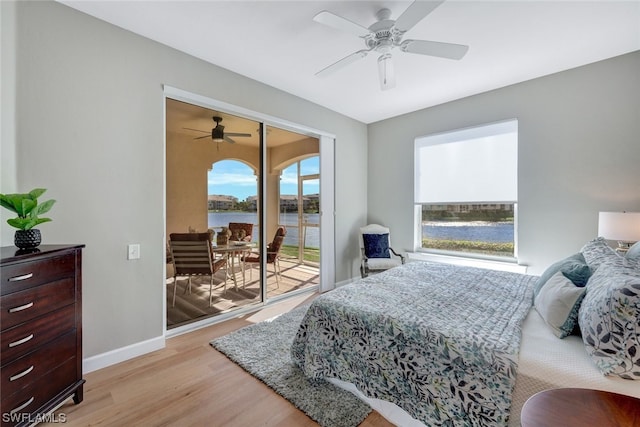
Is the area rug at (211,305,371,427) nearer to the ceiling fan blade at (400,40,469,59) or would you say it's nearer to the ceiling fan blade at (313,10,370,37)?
the ceiling fan blade at (313,10,370,37)

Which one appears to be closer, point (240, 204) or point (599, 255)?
point (599, 255)

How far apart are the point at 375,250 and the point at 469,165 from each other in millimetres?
1859

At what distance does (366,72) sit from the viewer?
3020mm

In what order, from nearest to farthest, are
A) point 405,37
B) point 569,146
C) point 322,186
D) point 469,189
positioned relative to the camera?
1. point 405,37
2. point 569,146
3. point 469,189
4. point 322,186

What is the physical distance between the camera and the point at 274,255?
12.3 feet

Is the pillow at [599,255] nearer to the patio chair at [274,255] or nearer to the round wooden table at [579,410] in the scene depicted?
the round wooden table at [579,410]

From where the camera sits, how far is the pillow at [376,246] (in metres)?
A: 4.17

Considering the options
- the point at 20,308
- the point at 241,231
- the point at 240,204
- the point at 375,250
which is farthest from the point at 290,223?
the point at 20,308

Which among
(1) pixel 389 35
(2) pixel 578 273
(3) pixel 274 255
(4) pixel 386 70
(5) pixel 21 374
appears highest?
(1) pixel 389 35

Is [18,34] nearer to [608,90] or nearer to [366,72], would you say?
[366,72]

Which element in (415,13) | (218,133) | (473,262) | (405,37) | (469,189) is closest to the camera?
(415,13)

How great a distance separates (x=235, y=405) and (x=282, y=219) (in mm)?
2544

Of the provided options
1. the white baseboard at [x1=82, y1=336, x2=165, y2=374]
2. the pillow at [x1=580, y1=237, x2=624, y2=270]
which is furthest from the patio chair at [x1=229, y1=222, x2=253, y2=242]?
the pillow at [x1=580, y1=237, x2=624, y2=270]

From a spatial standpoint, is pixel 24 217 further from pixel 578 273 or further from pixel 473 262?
pixel 473 262
